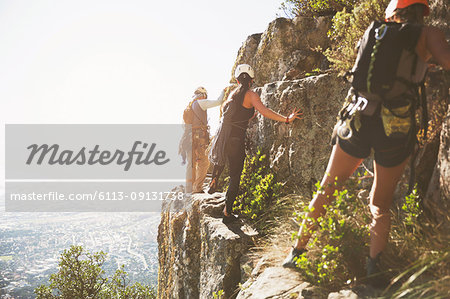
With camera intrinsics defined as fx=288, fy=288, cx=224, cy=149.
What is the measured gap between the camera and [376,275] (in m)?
2.89

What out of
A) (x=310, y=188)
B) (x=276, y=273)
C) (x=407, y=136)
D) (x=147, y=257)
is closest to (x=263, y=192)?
(x=310, y=188)

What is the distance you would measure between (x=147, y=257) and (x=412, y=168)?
522 feet

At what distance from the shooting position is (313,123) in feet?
18.6

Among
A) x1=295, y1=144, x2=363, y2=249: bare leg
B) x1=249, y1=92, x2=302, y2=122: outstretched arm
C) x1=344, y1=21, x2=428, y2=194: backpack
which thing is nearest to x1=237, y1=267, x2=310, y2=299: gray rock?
x1=295, y1=144, x2=363, y2=249: bare leg

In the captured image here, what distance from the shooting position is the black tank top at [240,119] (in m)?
5.74

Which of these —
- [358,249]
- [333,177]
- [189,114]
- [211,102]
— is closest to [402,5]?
[333,177]

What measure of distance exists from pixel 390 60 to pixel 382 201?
4.56 ft

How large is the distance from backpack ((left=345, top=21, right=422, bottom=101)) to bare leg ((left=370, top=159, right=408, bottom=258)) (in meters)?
0.73

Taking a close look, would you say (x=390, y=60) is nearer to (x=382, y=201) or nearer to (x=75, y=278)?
(x=382, y=201)

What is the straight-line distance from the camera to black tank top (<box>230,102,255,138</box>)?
5.74m

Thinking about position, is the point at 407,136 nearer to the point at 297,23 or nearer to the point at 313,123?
the point at 313,123

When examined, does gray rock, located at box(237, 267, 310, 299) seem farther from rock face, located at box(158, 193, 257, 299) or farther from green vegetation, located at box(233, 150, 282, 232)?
green vegetation, located at box(233, 150, 282, 232)

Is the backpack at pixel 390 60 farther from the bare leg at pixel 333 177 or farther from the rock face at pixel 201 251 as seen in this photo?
the rock face at pixel 201 251

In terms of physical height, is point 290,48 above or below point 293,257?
above
